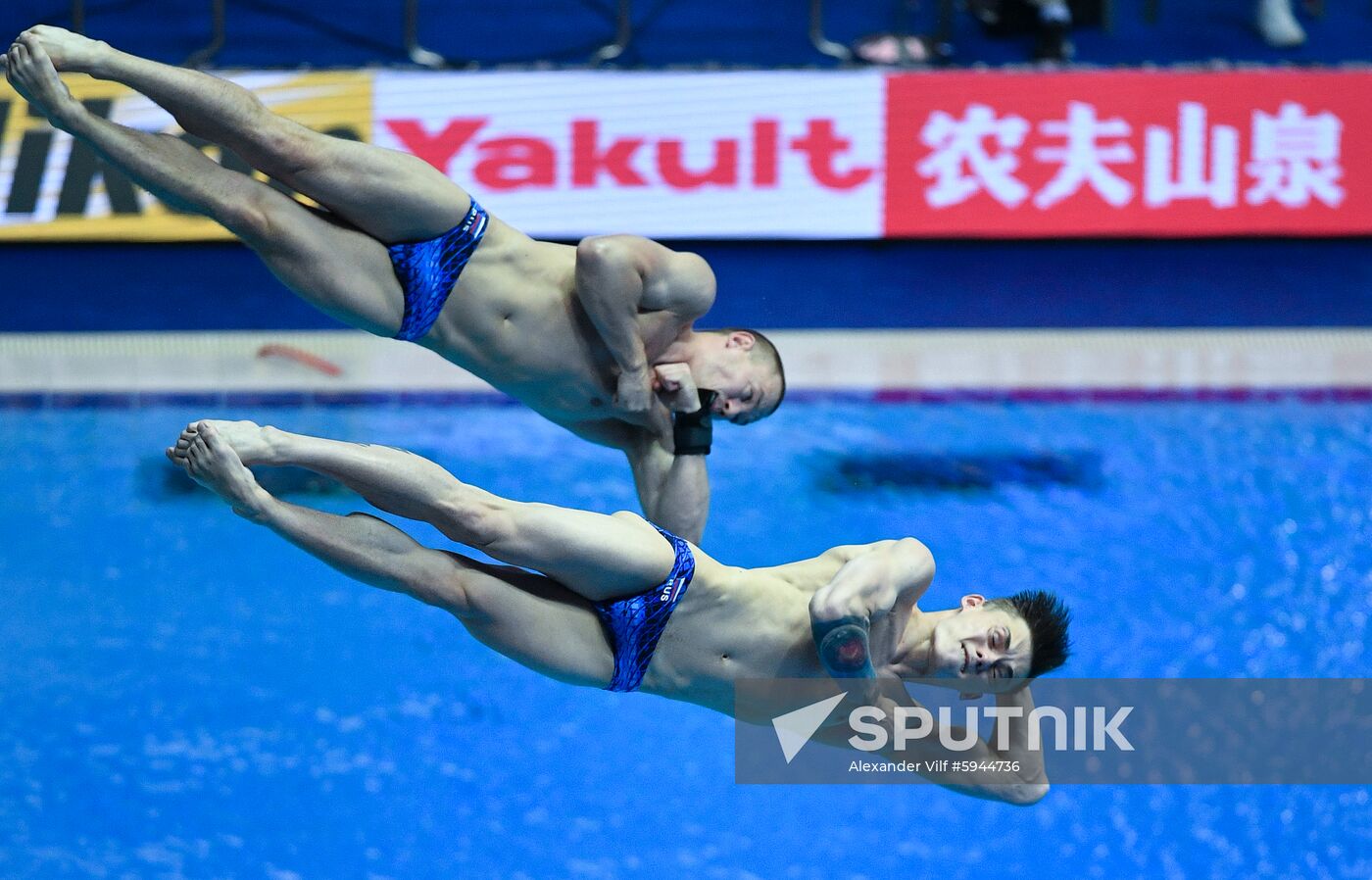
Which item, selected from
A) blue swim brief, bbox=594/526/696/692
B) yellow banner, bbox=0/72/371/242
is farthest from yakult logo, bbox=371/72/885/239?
blue swim brief, bbox=594/526/696/692

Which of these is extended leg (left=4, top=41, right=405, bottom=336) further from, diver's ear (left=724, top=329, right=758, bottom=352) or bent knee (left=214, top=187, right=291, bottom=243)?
diver's ear (left=724, top=329, right=758, bottom=352)

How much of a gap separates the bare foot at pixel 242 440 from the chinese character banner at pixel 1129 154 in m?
6.40

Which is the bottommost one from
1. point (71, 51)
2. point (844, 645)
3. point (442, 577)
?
point (844, 645)

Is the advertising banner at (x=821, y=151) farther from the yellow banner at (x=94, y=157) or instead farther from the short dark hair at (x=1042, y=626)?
the short dark hair at (x=1042, y=626)

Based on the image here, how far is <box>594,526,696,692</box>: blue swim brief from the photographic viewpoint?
13.4ft

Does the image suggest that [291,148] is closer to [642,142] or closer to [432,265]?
[432,265]

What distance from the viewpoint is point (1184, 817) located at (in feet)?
19.7

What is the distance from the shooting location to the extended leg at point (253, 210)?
3.89 meters

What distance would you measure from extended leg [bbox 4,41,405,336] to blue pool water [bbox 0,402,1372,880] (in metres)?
2.21

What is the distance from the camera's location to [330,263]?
14.0 feet

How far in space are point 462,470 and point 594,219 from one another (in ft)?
6.96

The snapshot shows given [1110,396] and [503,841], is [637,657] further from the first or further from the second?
[1110,396]

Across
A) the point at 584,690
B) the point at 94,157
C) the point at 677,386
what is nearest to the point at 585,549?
the point at 677,386

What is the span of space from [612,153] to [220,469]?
599cm
